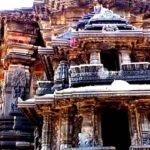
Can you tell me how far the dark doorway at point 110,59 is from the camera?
433 inches

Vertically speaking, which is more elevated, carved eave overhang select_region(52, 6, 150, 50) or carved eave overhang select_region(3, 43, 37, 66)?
carved eave overhang select_region(3, 43, 37, 66)

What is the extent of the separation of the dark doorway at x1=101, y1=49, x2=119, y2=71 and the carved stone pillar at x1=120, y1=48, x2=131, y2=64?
25cm

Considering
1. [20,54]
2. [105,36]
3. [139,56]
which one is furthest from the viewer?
[20,54]

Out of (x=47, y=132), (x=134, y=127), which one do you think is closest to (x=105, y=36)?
(x=134, y=127)

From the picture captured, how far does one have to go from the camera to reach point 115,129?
1056 centimetres

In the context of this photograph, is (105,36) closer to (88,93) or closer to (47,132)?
(88,93)

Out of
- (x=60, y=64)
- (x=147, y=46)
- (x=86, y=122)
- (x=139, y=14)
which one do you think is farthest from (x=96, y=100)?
(x=139, y=14)

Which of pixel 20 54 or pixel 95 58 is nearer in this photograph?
pixel 95 58

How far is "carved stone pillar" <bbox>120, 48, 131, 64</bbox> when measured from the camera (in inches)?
415

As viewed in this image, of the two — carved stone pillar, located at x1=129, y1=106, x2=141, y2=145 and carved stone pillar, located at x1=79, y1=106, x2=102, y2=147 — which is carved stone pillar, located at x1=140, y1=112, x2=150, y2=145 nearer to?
carved stone pillar, located at x1=129, y1=106, x2=141, y2=145

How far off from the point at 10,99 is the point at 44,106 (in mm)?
4891

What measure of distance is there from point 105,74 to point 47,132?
7.82 feet

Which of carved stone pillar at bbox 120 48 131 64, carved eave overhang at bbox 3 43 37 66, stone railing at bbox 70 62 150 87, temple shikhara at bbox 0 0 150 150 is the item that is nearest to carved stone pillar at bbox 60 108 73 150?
temple shikhara at bbox 0 0 150 150

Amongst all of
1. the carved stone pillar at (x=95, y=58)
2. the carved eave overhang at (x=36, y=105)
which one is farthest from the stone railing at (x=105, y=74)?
the carved eave overhang at (x=36, y=105)
